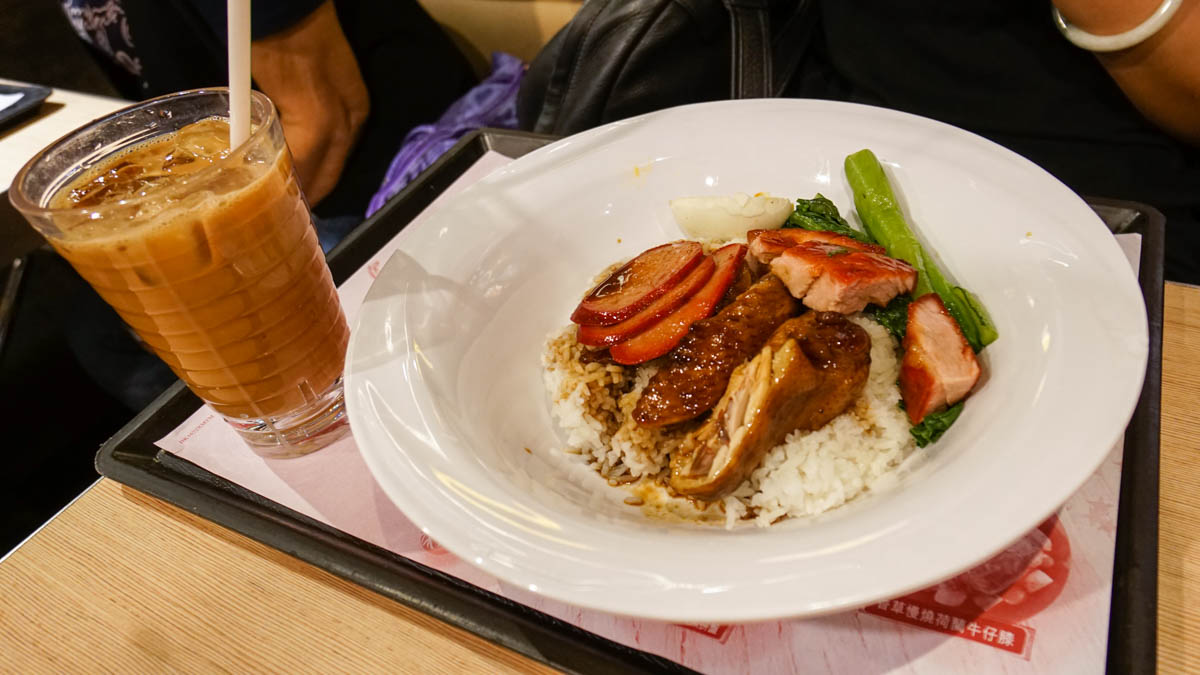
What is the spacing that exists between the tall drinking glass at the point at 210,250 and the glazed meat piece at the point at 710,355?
775mm

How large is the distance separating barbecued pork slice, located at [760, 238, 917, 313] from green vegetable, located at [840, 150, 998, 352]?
0.06m

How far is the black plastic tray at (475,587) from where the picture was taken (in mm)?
1058

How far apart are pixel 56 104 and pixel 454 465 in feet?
10.1

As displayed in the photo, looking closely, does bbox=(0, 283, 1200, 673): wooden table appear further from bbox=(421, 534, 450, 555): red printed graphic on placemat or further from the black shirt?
the black shirt

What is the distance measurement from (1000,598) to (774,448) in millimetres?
447

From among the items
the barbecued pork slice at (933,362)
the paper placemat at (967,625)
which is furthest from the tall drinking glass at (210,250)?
the barbecued pork slice at (933,362)

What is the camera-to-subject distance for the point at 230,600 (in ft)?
4.31

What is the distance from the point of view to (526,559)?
0.93 m

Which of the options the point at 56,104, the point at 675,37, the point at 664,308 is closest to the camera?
the point at 664,308

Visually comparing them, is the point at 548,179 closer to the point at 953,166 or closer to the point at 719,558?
the point at 953,166

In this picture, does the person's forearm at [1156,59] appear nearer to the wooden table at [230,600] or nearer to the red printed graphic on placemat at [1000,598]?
the wooden table at [230,600]

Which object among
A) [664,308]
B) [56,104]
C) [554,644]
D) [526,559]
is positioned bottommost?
[554,644]

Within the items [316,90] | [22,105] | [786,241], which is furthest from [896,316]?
[22,105]

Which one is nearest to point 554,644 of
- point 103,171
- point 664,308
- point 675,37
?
point 664,308
